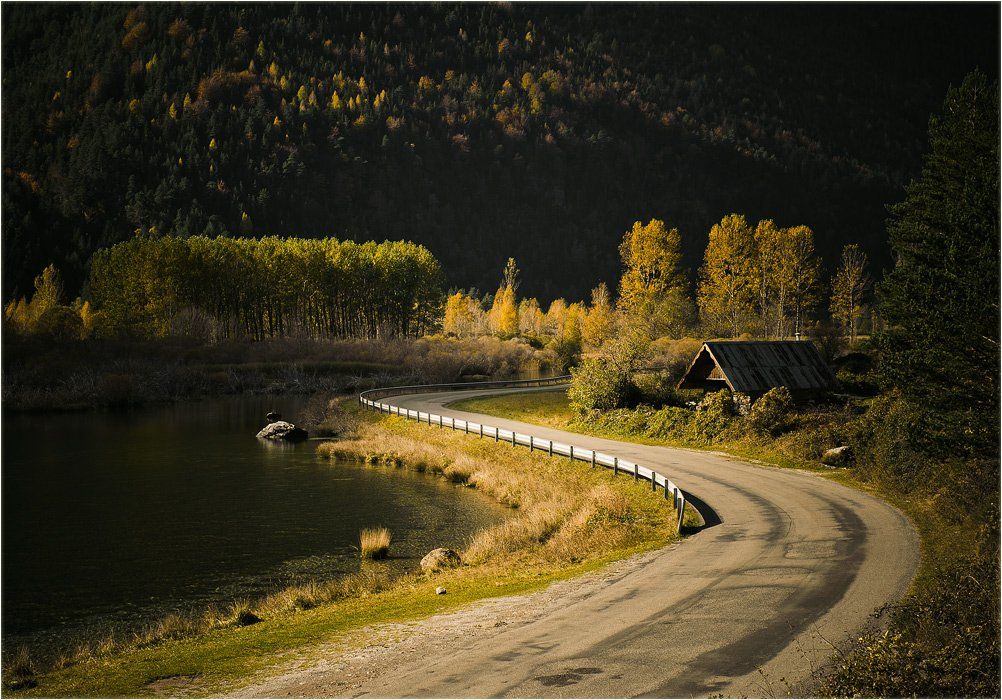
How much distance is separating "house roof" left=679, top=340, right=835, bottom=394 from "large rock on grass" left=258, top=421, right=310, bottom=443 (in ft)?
86.9

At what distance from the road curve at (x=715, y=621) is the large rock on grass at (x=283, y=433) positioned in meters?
35.7

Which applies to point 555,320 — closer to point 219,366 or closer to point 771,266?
point 771,266

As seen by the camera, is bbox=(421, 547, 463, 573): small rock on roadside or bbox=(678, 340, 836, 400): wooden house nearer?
bbox=(421, 547, 463, 573): small rock on roadside

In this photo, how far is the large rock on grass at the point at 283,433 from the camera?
5428 centimetres

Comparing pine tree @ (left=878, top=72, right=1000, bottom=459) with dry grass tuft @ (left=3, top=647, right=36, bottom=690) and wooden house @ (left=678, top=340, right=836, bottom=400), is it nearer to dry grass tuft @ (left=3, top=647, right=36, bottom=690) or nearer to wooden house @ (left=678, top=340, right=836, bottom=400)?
wooden house @ (left=678, top=340, right=836, bottom=400)

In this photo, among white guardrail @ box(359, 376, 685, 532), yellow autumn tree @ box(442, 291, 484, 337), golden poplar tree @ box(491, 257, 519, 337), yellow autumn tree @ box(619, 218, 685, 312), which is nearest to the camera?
white guardrail @ box(359, 376, 685, 532)

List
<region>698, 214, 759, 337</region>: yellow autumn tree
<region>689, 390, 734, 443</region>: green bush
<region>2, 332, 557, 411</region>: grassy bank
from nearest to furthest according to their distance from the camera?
1. <region>689, 390, 734, 443</region>: green bush
2. <region>2, 332, 557, 411</region>: grassy bank
3. <region>698, 214, 759, 337</region>: yellow autumn tree

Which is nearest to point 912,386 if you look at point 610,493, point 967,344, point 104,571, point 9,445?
point 967,344

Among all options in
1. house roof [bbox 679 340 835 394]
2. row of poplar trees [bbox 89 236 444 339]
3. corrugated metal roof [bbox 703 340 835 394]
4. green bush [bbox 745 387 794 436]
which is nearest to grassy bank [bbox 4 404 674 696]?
green bush [bbox 745 387 794 436]

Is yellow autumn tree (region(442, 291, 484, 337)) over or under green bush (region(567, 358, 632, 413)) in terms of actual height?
over

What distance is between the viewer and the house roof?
4278 cm

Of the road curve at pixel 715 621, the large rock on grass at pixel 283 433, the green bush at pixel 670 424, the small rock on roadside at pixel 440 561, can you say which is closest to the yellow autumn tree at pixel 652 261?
the green bush at pixel 670 424

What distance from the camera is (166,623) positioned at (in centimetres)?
1908

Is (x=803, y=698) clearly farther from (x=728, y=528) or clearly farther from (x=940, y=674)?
(x=728, y=528)
